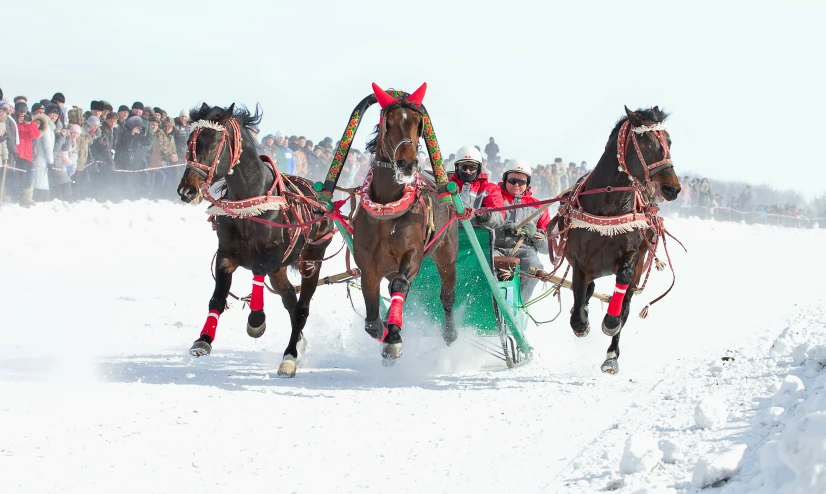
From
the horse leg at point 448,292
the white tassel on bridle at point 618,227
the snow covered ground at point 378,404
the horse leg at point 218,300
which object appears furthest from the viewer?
the horse leg at point 448,292

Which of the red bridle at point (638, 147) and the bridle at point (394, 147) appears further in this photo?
the red bridle at point (638, 147)

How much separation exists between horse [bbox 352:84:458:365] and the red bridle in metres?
1.37

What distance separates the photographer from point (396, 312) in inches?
254

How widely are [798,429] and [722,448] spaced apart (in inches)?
41.6

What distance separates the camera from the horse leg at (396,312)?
6418 millimetres

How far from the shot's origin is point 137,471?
4273 millimetres

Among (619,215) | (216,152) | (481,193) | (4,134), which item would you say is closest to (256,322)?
(216,152)

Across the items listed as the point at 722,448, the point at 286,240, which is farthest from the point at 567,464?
the point at 286,240

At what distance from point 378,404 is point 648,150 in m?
2.74

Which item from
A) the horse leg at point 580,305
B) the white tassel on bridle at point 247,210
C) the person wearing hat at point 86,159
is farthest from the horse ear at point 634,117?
the person wearing hat at point 86,159

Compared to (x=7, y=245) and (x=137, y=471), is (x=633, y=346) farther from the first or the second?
(x=7, y=245)

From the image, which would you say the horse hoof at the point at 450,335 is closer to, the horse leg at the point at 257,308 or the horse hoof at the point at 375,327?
the horse hoof at the point at 375,327

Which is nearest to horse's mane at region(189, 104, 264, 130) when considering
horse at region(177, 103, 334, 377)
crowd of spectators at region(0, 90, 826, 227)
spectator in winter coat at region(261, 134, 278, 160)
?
horse at region(177, 103, 334, 377)

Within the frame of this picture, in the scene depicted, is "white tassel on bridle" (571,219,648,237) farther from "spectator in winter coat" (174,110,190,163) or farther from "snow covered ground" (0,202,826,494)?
"spectator in winter coat" (174,110,190,163)
